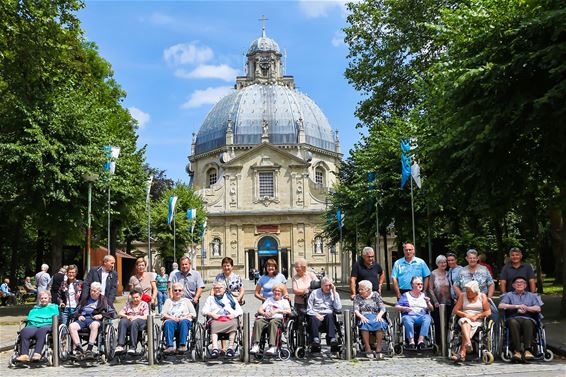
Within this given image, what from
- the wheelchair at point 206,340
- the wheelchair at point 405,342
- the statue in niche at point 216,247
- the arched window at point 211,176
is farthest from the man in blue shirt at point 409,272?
the arched window at point 211,176

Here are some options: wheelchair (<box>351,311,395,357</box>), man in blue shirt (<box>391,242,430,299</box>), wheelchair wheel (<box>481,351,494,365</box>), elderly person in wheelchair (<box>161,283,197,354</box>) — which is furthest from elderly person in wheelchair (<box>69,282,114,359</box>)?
wheelchair wheel (<box>481,351,494,365</box>)

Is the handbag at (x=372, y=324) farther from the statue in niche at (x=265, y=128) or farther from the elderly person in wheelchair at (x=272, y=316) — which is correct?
the statue in niche at (x=265, y=128)

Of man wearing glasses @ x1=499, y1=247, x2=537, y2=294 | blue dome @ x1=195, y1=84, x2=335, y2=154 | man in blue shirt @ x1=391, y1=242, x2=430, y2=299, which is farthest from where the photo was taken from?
blue dome @ x1=195, y1=84, x2=335, y2=154

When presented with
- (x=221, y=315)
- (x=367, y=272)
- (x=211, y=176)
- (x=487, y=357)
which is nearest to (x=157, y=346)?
(x=221, y=315)

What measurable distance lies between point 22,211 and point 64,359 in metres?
13.8

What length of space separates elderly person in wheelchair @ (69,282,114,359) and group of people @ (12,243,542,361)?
0.02m

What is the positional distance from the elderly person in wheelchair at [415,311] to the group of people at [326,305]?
0.06ft

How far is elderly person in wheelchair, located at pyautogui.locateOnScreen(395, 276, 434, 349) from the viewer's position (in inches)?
439

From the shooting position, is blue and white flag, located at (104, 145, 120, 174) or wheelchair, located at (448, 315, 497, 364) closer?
wheelchair, located at (448, 315, 497, 364)

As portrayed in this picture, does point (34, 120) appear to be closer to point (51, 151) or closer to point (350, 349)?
point (51, 151)

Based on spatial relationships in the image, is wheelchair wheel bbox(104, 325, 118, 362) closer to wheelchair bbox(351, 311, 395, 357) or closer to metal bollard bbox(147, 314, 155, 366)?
metal bollard bbox(147, 314, 155, 366)

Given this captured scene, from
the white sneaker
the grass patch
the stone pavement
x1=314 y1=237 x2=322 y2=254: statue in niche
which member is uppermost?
x1=314 y1=237 x2=322 y2=254: statue in niche

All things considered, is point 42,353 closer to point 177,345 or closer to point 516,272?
point 177,345

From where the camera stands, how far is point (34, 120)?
23203 millimetres
